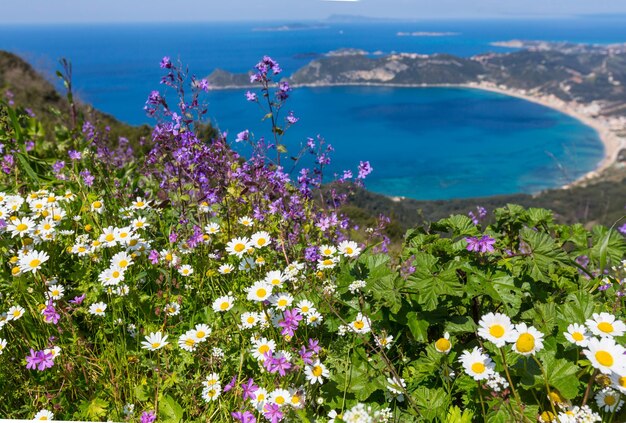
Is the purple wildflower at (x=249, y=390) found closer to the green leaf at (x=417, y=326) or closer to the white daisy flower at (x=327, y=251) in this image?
the green leaf at (x=417, y=326)

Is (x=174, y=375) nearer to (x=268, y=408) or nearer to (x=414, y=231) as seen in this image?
(x=268, y=408)

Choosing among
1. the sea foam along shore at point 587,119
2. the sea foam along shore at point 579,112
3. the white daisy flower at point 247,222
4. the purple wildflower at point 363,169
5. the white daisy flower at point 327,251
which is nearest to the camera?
the white daisy flower at point 327,251

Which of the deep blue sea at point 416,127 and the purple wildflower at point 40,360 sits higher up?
the purple wildflower at point 40,360

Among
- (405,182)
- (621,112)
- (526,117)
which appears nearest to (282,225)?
(405,182)

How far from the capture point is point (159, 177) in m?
3.51

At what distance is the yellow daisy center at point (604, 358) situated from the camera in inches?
48.0

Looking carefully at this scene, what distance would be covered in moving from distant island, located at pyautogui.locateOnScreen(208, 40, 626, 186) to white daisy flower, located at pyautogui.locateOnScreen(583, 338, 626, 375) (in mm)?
134650

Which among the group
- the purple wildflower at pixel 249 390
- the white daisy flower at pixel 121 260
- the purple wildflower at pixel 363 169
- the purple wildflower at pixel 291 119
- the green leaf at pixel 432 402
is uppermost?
the purple wildflower at pixel 291 119

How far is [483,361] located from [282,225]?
67.9 inches

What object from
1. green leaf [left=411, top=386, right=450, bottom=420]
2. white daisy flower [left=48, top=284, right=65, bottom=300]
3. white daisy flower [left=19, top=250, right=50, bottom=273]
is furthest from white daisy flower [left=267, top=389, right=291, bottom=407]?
white daisy flower [left=19, top=250, right=50, bottom=273]

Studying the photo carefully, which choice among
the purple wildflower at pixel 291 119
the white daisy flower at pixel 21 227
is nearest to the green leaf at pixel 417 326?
Answer: the purple wildflower at pixel 291 119

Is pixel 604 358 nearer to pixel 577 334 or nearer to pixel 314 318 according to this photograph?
pixel 577 334

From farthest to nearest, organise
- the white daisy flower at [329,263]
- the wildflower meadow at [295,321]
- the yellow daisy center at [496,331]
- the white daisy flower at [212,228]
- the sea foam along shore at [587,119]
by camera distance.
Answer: the sea foam along shore at [587,119], the white daisy flower at [212,228], the white daisy flower at [329,263], the wildflower meadow at [295,321], the yellow daisy center at [496,331]

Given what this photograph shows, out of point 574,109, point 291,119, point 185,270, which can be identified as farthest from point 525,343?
point 574,109
